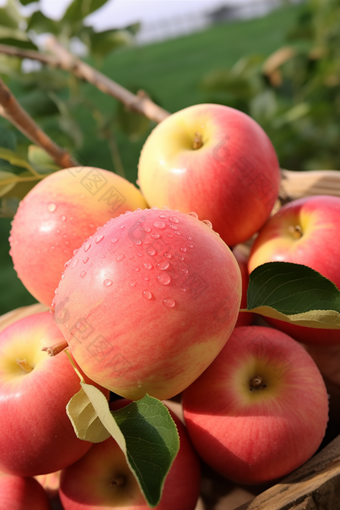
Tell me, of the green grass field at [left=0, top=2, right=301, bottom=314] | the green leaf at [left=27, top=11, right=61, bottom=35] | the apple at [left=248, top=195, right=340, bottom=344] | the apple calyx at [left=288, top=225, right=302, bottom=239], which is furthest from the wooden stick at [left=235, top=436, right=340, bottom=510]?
the green grass field at [left=0, top=2, right=301, bottom=314]

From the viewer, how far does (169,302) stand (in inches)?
17.1

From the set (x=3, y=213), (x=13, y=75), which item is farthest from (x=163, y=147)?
(x=13, y=75)

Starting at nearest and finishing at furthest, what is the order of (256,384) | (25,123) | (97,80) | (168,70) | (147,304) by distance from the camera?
(147,304) → (256,384) → (25,123) → (97,80) → (168,70)

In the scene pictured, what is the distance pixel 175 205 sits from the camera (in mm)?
642

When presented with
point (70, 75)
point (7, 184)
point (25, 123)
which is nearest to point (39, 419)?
point (7, 184)

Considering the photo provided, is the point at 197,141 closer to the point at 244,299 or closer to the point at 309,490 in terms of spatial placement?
the point at 244,299

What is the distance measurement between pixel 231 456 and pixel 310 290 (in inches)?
8.6

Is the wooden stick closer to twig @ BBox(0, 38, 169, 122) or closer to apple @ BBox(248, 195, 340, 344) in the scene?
apple @ BBox(248, 195, 340, 344)

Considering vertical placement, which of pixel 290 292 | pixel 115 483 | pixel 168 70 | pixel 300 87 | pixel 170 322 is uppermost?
pixel 170 322

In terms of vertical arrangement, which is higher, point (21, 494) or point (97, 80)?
point (97, 80)

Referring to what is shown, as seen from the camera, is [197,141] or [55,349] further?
[197,141]

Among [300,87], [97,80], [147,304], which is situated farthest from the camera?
[300,87]

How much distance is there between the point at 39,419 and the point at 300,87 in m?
1.88

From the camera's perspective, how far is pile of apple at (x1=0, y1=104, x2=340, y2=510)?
0.44 metres
